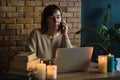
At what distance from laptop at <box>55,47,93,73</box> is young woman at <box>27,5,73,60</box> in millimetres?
587

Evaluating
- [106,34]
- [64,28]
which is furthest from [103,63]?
[106,34]

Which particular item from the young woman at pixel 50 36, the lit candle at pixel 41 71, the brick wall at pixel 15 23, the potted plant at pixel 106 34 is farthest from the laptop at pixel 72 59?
the brick wall at pixel 15 23

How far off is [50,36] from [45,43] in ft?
0.32

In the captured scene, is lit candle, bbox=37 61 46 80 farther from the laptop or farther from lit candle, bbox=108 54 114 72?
lit candle, bbox=108 54 114 72

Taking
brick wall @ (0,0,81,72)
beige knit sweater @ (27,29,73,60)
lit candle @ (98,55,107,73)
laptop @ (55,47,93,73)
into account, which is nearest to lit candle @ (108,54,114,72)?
lit candle @ (98,55,107,73)

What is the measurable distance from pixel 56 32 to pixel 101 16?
1.32 m

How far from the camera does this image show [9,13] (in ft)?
10.6

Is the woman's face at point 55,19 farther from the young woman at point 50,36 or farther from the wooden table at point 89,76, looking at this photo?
the wooden table at point 89,76

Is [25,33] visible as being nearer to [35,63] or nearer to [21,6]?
[21,6]

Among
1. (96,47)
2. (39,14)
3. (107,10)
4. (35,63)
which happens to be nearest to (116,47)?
(96,47)

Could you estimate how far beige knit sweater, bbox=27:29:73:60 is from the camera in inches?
101

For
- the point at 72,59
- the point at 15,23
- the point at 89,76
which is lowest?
the point at 89,76

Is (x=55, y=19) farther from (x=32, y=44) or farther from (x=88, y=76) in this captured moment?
(x=88, y=76)

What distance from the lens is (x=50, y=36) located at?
2.62 m
